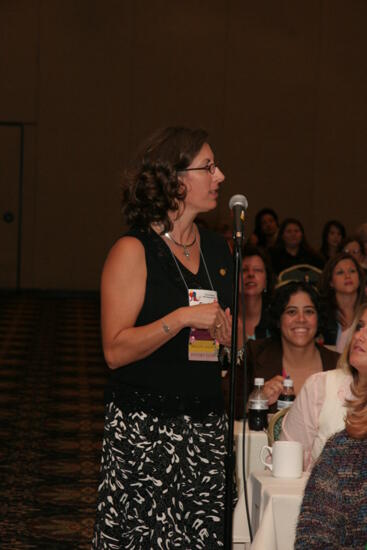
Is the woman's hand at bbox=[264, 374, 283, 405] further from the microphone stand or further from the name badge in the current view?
the microphone stand

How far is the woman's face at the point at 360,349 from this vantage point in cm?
317

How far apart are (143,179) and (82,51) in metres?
14.5

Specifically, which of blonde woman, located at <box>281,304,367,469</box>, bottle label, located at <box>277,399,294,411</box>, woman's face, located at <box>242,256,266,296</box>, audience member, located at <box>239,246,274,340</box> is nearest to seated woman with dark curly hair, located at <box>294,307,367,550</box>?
blonde woman, located at <box>281,304,367,469</box>

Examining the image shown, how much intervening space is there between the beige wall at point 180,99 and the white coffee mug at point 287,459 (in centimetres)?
1352

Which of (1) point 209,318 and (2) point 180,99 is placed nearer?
(1) point 209,318

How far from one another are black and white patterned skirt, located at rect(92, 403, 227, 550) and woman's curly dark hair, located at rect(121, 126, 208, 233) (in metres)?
0.58

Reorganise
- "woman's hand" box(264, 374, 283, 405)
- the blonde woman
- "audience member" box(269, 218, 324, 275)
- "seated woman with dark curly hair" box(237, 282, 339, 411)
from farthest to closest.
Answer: "audience member" box(269, 218, 324, 275) < "seated woman with dark curly hair" box(237, 282, 339, 411) < "woman's hand" box(264, 374, 283, 405) < the blonde woman

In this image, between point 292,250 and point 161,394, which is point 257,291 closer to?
point 161,394

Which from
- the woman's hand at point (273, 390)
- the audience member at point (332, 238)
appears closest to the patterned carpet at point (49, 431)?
the woman's hand at point (273, 390)

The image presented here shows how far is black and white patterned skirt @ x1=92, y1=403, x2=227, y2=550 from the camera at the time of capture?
9.26 ft

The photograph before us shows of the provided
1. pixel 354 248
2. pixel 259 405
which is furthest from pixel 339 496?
pixel 354 248

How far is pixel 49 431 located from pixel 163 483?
13.9ft

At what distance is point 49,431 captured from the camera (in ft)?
22.8

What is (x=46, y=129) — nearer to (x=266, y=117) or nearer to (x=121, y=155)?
(x=121, y=155)
